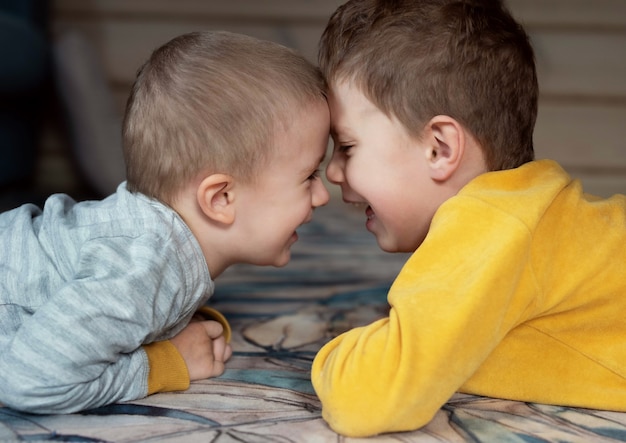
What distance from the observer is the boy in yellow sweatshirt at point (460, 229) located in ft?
2.86

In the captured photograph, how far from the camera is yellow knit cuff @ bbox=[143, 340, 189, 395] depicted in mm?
1021

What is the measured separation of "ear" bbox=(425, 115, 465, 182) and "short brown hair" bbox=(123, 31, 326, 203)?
18 centimetres

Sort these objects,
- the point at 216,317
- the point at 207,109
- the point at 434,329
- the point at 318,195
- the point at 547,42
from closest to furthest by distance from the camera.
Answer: the point at 434,329
the point at 207,109
the point at 318,195
the point at 216,317
the point at 547,42

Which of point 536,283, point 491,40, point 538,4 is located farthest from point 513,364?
point 538,4

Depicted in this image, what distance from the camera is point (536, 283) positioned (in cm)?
94

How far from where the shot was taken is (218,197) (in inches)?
42.6

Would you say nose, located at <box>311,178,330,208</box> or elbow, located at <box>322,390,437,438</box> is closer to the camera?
elbow, located at <box>322,390,437,438</box>

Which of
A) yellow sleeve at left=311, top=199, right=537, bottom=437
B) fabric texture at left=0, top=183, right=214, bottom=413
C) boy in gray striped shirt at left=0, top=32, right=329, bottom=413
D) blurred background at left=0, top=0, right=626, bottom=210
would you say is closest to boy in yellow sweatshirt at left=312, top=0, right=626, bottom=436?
yellow sleeve at left=311, top=199, right=537, bottom=437

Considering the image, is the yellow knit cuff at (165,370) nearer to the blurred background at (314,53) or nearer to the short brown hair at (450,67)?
the short brown hair at (450,67)

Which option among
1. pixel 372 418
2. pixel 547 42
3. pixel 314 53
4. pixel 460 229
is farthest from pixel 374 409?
pixel 547 42

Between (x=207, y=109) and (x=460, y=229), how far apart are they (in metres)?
0.38

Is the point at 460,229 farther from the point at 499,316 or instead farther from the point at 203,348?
the point at 203,348

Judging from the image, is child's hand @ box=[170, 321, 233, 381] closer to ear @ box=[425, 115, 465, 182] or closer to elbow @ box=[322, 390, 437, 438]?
elbow @ box=[322, 390, 437, 438]

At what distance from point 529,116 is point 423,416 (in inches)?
19.0
